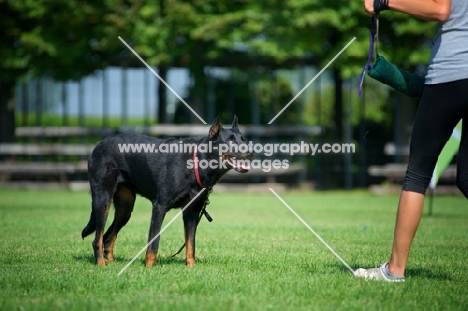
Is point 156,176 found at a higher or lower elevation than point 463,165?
lower

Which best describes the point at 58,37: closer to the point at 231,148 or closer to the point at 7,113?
the point at 7,113

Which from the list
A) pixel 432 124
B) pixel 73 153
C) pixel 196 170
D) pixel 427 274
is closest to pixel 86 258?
pixel 196 170

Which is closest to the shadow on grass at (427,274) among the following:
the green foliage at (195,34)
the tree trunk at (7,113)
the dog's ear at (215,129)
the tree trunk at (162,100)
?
the dog's ear at (215,129)

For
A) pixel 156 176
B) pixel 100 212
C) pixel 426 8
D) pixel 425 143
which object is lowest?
pixel 100 212

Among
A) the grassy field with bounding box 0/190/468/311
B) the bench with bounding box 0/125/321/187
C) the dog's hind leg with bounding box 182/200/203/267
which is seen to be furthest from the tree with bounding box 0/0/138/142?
the dog's hind leg with bounding box 182/200/203/267

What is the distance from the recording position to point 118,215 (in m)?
7.18

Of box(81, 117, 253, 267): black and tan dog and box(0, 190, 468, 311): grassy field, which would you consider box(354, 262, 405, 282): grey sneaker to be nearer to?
box(0, 190, 468, 311): grassy field

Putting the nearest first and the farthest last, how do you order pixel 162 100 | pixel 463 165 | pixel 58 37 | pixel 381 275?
pixel 463 165 → pixel 381 275 → pixel 58 37 → pixel 162 100

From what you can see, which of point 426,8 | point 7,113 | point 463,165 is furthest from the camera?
point 7,113

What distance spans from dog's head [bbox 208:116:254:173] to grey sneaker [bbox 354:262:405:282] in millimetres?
1414

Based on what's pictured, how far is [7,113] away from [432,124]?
69.5 ft

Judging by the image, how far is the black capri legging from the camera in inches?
205

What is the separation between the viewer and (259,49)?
20.8 m

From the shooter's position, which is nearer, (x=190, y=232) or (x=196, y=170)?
(x=196, y=170)
